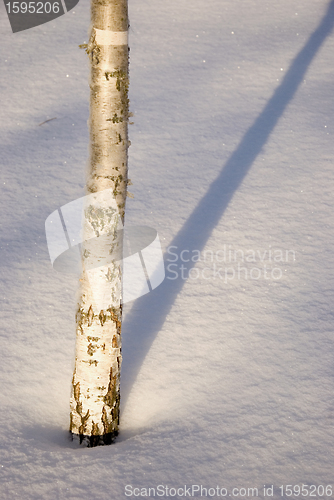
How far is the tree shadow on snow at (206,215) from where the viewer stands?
381 centimetres

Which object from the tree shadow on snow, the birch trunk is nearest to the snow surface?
the tree shadow on snow

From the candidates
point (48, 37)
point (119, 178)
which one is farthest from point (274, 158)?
point (48, 37)

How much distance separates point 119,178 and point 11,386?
5.77ft

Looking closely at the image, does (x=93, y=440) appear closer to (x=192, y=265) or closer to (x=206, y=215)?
(x=192, y=265)

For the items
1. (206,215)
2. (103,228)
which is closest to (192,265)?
(206,215)

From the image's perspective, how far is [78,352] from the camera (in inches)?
113

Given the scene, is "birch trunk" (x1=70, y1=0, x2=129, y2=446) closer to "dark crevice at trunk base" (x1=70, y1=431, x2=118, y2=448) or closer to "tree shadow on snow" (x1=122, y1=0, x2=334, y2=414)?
"dark crevice at trunk base" (x1=70, y1=431, x2=118, y2=448)

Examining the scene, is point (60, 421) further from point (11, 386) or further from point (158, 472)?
point (158, 472)

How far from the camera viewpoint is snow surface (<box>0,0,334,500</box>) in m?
2.84

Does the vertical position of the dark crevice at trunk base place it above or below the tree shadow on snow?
below

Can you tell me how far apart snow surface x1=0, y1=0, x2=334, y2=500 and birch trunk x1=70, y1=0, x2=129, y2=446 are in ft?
0.79

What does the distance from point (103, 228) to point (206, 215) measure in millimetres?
2811

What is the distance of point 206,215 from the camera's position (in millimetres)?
5363

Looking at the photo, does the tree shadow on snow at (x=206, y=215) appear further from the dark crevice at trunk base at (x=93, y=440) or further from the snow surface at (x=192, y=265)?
the dark crevice at trunk base at (x=93, y=440)
